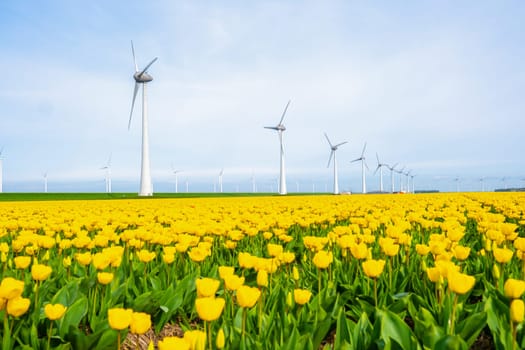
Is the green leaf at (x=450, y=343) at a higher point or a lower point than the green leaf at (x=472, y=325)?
higher

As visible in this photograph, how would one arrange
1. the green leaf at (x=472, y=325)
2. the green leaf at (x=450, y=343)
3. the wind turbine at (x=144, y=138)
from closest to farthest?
the green leaf at (x=450, y=343), the green leaf at (x=472, y=325), the wind turbine at (x=144, y=138)

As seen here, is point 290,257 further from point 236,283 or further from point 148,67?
point 148,67

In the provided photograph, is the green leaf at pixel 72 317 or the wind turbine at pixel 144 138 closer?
the green leaf at pixel 72 317

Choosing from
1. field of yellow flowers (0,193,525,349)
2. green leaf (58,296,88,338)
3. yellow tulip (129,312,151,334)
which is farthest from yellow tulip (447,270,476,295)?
green leaf (58,296,88,338)

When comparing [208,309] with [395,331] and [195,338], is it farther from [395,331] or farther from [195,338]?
[395,331]

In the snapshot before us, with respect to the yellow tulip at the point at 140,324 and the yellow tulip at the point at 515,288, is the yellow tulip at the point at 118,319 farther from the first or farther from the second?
the yellow tulip at the point at 515,288

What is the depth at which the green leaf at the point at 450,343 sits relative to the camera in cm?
210

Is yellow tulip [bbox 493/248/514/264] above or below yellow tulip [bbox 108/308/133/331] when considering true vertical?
above

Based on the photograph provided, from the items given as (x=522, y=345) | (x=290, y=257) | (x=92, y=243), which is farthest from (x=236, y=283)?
(x=92, y=243)


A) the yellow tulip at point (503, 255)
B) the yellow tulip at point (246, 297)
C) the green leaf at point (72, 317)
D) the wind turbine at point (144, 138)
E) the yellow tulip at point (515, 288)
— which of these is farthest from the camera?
the wind turbine at point (144, 138)

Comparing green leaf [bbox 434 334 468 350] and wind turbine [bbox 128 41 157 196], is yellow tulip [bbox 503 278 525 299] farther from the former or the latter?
wind turbine [bbox 128 41 157 196]

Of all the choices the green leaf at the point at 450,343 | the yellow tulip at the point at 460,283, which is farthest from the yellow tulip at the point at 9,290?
the yellow tulip at the point at 460,283

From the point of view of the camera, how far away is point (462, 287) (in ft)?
8.26

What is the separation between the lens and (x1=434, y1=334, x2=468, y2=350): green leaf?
210 cm
